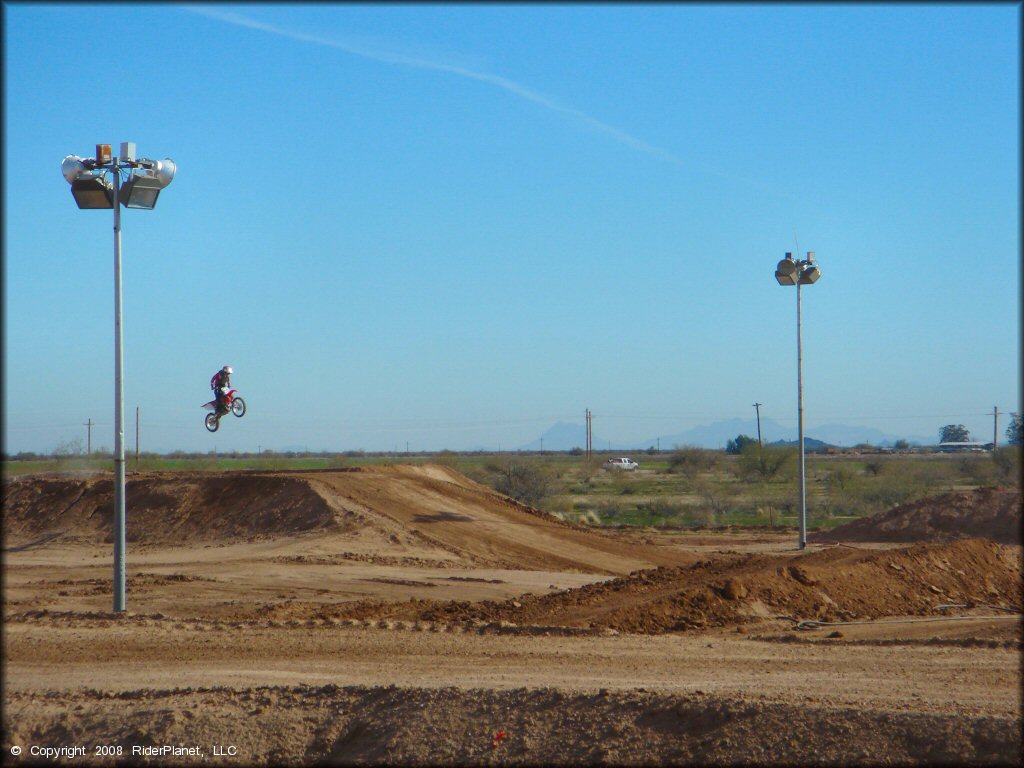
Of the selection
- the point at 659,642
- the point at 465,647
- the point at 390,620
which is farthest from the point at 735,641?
the point at 390,620

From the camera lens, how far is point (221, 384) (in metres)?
24.5

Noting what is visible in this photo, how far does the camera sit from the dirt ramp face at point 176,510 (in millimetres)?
29266

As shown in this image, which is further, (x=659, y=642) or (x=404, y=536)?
(x=404, y=536)

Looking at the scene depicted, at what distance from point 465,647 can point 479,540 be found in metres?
14.1

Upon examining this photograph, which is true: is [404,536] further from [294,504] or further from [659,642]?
[659,642]

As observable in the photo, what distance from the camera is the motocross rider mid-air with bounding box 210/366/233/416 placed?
24203 mm

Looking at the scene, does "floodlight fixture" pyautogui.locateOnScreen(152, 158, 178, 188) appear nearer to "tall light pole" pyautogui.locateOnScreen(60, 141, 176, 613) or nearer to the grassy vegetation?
"tall light pole" pyautogui.locateOnScreen(60, 141, 176, 613)

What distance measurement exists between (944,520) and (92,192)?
2774 centimetres

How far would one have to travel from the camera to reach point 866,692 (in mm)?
10625

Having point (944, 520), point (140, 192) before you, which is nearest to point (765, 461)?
point (944, 520)

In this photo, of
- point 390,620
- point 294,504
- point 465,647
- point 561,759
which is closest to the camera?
point 561,759

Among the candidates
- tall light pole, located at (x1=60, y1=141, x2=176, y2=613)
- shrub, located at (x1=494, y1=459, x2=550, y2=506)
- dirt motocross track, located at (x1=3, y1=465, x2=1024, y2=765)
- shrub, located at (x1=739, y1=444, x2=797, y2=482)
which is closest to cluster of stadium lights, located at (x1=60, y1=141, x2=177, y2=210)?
tall light pole, located at (x1=60, y1=141, x2=176, y2=613)

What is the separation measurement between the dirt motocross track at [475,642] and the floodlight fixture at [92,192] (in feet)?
23.3

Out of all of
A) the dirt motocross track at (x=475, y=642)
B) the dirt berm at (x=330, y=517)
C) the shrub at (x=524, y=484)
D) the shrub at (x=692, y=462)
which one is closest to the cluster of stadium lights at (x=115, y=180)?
the dirt motocross track at (x=475, y=642)
